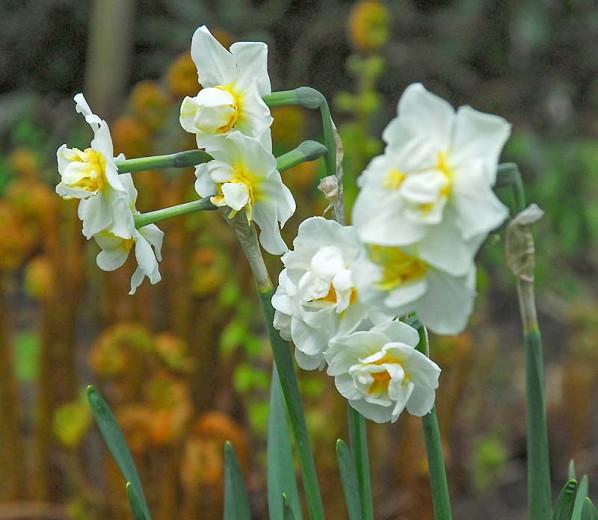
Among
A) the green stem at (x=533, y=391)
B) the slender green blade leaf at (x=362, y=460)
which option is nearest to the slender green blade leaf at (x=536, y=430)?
the green stem at (x=533, y=391)

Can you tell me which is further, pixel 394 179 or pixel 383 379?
pixel 383 379

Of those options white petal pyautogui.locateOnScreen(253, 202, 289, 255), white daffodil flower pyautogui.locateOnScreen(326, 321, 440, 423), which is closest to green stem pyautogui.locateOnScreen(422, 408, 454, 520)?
white daffodil flower pyautogui.locateOnScreen(326, 321, 440, 423)

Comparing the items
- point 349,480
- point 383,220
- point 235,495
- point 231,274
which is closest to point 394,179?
point 383,220

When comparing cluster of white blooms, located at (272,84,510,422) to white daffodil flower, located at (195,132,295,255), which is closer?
cluster of white blooms, located at (272,84,510,422)

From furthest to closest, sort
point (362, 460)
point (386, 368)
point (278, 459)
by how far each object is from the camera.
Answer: point (278, 459)
point (362, 460)
point (386, 368)

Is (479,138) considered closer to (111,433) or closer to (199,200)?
(199,200)

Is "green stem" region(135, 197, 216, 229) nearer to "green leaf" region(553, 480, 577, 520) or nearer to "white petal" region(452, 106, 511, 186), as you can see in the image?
"white petal" region(452, 106, 511, 186)

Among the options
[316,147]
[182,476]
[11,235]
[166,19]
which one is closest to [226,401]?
[182,476]
